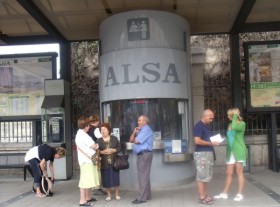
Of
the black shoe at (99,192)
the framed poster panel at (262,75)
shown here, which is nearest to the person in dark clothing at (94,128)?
the black shoe at (99,192)

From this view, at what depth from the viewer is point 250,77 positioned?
444 inches

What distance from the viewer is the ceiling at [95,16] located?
1002cm

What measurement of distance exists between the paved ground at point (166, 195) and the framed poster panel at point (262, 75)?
5.85 feet

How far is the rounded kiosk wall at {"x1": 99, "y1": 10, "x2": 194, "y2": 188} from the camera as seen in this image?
943cm

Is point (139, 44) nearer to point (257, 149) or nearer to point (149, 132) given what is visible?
point (149, 132)

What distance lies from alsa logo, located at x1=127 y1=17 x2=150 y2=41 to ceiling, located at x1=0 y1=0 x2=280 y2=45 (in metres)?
0.59

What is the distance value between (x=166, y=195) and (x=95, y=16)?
15.7 feet

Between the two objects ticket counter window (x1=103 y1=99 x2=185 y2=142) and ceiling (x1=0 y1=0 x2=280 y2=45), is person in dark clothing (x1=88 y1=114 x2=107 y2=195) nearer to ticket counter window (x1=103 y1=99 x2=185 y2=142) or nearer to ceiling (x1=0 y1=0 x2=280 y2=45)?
ticket counter window (x1=103 y1=99 x2=185 y2=142)

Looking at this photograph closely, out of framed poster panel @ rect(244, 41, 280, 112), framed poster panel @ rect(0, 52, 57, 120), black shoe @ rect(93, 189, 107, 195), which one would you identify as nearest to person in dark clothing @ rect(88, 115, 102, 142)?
black shoe @ rect(93, 189, 107, 195)

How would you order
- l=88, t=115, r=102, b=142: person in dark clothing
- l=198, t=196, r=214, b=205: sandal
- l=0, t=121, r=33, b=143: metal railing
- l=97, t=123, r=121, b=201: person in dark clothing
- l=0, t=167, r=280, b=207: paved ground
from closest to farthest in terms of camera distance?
l=198, t=196, r=214, b=205: sandal < l=0, t=167, r=280, b=207: paved ground < l=97, t=123, r=121, b=201: person in dark clothing < l=88, t=115, r=102, b=142: person in dark clothing < l=0, t=121, r=33, b=143: metal railing

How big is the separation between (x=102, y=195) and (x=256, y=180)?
11.9ft

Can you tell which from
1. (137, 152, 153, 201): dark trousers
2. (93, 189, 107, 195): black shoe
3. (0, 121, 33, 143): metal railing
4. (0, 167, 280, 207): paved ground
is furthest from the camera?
(0, 121, 33, 143): metal railing

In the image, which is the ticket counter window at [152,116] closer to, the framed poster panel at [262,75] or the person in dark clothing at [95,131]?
the person in dark clothing at [95,131]

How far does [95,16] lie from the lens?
10812 millimetres
